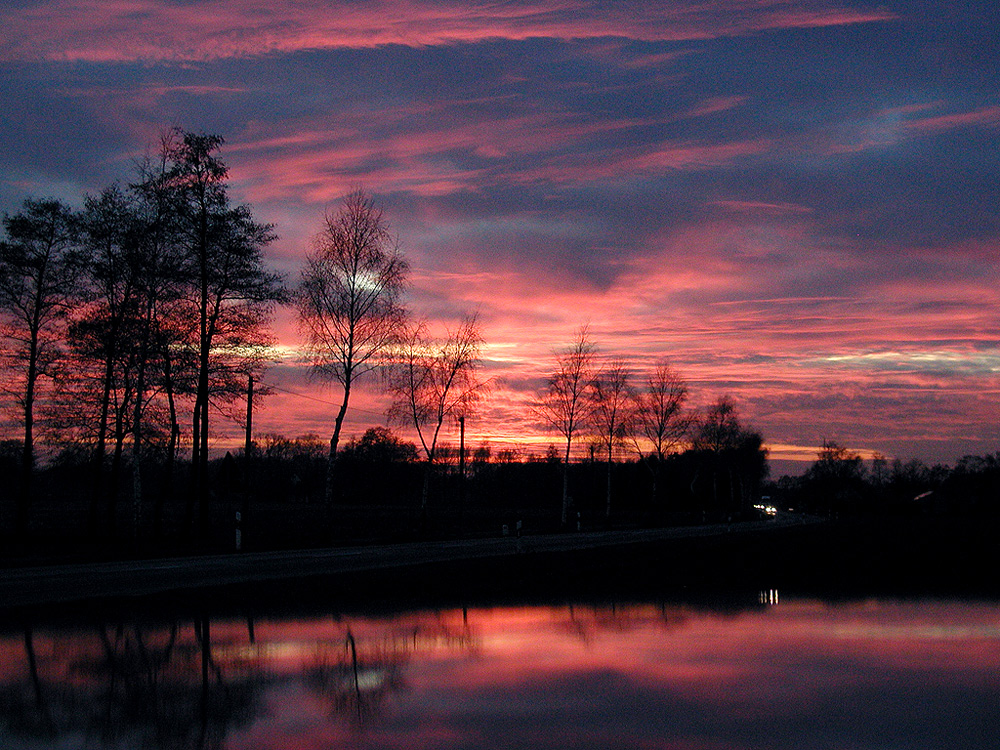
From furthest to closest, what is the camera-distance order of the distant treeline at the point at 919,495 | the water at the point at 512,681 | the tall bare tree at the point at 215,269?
the distant treeline at the point at 919,495
the tall bare tree at the point at 215,269
the water at the point at 512,681

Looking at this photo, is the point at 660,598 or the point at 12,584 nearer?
the point at 660,598

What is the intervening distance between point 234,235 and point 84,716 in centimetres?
3021

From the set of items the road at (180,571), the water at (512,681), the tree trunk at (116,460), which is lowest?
the road at (180,571)

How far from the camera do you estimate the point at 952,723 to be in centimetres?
680

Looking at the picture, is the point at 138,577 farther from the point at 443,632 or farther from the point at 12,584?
the point at 443,632

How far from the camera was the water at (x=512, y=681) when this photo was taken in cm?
655

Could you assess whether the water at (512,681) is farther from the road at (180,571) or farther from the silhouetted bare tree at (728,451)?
the silhouetted bare tree at (728,451)

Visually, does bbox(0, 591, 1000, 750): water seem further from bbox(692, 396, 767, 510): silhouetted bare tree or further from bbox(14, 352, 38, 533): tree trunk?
bbox(692, 396, 767, 510): silhouetted bare tree

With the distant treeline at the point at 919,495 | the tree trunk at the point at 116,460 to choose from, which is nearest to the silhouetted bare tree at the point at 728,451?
the distant treeline at the point at 919,495

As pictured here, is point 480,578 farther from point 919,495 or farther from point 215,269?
point 919,495

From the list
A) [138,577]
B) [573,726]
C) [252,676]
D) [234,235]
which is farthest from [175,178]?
[573,726]

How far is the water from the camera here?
655 cm

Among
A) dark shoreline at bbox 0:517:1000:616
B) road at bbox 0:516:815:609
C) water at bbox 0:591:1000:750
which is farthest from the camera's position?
road at bbox 0:516:815:609

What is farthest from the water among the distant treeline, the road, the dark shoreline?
the distant treeline
